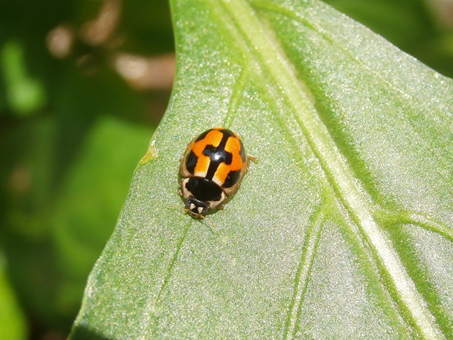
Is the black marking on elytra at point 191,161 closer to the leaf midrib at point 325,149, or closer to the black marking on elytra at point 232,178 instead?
the black marking on elytra at point 232,178

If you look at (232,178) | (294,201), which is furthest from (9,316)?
(294,201)

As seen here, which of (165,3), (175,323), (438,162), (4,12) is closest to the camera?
(175,323)

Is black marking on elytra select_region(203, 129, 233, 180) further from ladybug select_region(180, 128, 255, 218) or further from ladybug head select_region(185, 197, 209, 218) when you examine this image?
ladybug head select_region(185, 197, 209, 218)

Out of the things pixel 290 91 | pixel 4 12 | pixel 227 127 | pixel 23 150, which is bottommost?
pixel 23 150

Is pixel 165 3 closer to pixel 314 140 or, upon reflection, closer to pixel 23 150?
pixel 23 150

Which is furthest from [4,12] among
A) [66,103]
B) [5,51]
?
[66,103]

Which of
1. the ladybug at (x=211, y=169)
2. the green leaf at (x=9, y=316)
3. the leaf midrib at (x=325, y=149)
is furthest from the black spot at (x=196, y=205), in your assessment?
the green leaf at (x=9, y=316)
